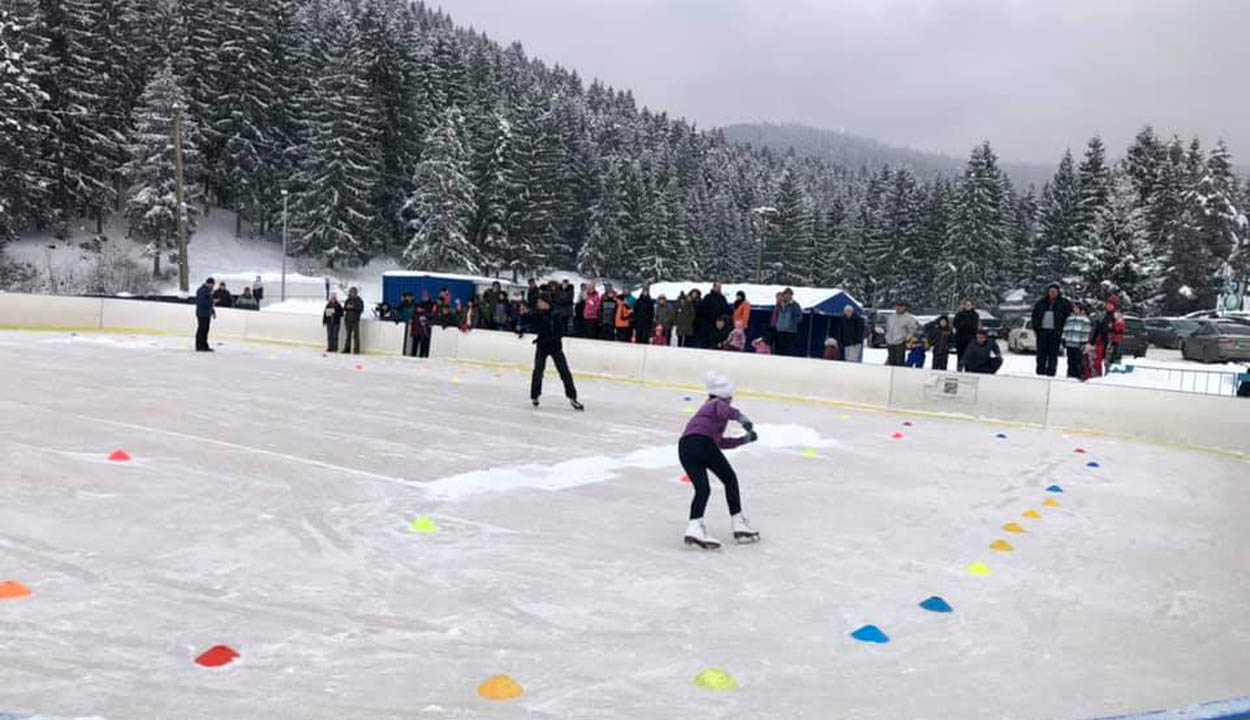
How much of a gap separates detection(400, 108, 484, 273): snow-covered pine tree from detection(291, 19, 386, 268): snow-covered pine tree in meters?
3.09

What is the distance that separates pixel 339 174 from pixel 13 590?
5689 cm

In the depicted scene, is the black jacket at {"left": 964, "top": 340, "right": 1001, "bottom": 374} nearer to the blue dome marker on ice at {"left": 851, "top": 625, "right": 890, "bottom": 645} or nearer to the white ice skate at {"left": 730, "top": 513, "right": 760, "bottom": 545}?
the white ice skate at {"left": 730, "top": 513, "right": 760, "bottom": 545}

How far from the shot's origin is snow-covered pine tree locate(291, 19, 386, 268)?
58000 mm

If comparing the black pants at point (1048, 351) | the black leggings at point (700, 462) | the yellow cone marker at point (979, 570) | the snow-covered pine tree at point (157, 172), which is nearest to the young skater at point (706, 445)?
the black leggings at point (700, 462)

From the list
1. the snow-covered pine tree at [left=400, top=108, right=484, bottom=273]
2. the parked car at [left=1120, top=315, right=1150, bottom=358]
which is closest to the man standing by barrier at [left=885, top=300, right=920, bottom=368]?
the parked car at [left=1120, top=315, right=1150, bottom=358]

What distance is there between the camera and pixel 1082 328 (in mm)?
15133

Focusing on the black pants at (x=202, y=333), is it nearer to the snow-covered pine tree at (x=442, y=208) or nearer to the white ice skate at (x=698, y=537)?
the white ice skate at (x=698, y=537)

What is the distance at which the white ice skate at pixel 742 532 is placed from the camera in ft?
20.9

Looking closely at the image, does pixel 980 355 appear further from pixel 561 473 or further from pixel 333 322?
pixel 333 322

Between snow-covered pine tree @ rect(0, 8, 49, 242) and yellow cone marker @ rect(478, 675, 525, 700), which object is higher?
snow-covered pine tree @ rect(0, 8, 49, 242)

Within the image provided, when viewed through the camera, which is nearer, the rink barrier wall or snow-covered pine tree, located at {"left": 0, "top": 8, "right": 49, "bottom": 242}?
the rink barrier wall

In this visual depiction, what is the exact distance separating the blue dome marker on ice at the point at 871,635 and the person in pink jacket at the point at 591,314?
14.9m

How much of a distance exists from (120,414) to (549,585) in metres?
7.35

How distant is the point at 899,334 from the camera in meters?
16.8
